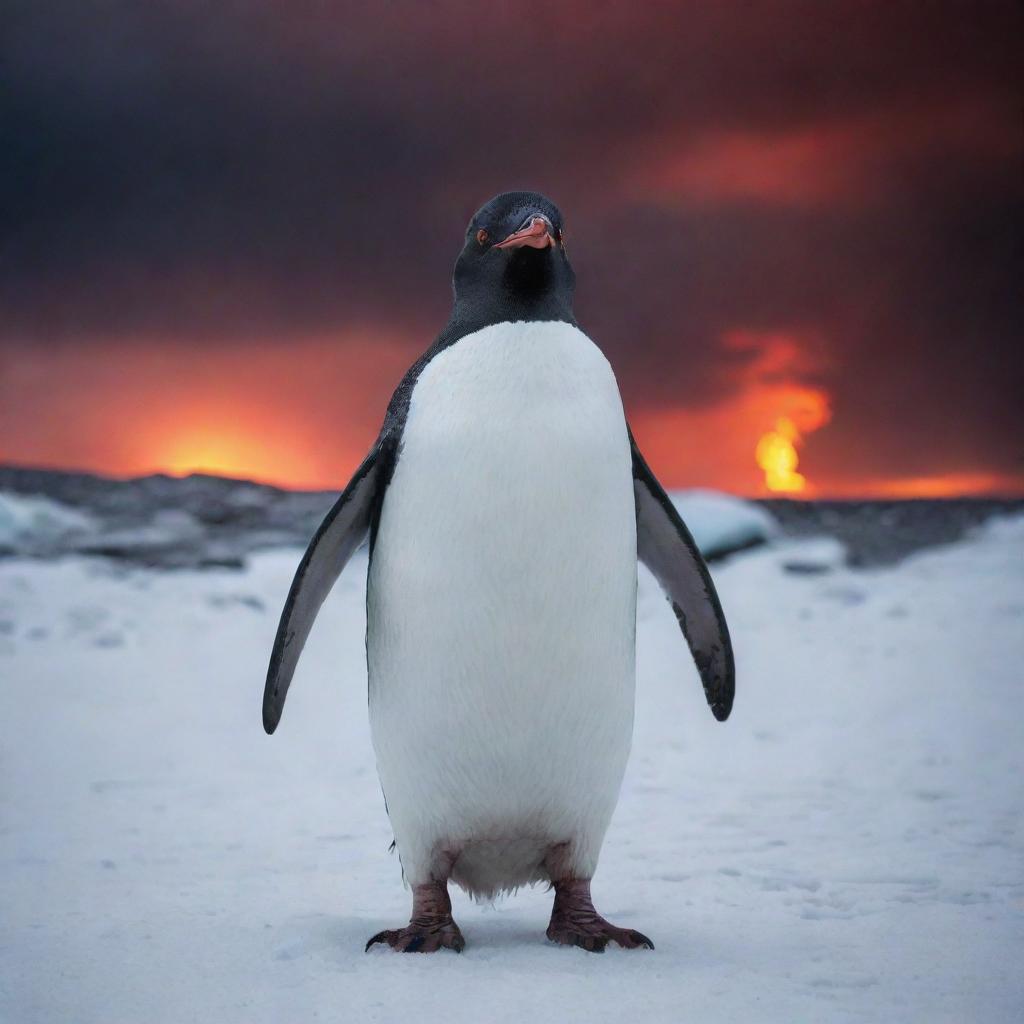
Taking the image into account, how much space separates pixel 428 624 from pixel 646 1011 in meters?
0.87

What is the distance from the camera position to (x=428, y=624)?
2.51 metres

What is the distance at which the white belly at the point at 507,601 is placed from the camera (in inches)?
96.7

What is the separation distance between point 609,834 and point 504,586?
2038 mm

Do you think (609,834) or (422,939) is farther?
(609,834)

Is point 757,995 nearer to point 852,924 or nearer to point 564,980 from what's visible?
point 564,980

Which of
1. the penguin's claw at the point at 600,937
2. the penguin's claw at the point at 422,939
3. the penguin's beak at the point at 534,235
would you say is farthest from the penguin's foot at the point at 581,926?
the penguin's beak at the point at 534,235

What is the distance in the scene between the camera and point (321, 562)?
282cm

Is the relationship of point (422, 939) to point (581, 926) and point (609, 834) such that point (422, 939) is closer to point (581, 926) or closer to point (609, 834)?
point (581, 926)

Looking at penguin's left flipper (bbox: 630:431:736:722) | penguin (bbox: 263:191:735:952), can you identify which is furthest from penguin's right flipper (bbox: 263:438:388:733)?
penguin's left flipper (bbox: 630:431:736:722)

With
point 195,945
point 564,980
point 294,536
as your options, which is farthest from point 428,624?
point 294,536

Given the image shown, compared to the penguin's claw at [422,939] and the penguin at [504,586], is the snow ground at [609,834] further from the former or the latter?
the penguin at [504,586]

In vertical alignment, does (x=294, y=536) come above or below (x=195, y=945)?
above

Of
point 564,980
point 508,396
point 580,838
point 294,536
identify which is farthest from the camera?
point 294,536

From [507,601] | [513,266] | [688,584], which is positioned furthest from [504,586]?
[688,584]
